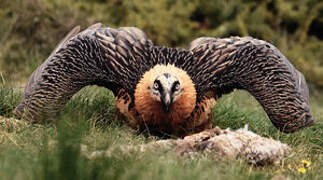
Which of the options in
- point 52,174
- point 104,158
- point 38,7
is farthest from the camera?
point 38,7

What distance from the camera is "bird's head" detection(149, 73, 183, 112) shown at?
528cm

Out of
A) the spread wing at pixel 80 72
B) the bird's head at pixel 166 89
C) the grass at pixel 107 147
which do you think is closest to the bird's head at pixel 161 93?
the bird's head at pixel 166 89

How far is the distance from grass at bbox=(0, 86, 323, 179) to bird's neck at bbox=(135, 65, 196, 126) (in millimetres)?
225

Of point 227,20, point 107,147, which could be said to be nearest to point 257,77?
point 107,147

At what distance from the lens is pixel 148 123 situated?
226 inches

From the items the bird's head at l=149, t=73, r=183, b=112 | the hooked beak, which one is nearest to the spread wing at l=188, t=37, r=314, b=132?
the bird's head at l=149, t=73, r=183, b=112

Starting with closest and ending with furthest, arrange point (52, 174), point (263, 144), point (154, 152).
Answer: point (52, 174)
point (154, 152)
point (263, 144)

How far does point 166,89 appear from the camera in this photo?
5273 millimetres

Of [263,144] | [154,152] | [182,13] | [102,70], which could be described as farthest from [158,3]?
[154,152]

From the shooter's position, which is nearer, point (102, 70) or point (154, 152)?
point (154, 152)

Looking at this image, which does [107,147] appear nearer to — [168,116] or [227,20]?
[168,116]

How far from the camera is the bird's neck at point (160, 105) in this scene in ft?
18.3

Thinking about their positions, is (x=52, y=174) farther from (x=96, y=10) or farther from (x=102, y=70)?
(x=96, y=10)

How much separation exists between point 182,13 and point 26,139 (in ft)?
30.9
